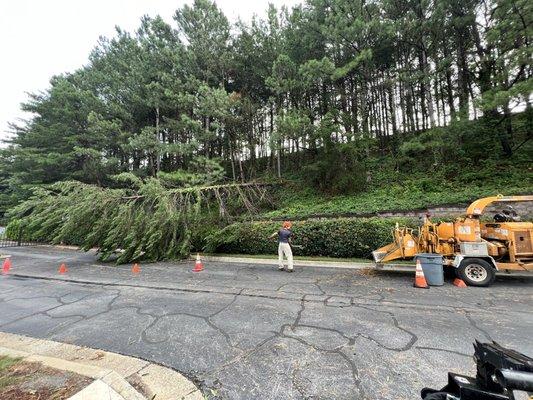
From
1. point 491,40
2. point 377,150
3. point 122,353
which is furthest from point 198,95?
point 122,353

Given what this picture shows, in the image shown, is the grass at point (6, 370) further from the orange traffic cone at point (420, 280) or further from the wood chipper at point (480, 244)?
the wood chipper at point (480, 244)

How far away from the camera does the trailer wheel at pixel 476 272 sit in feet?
21.1

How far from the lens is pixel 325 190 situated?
17156mm

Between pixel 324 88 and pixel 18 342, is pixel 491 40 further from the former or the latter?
pixel 18 342

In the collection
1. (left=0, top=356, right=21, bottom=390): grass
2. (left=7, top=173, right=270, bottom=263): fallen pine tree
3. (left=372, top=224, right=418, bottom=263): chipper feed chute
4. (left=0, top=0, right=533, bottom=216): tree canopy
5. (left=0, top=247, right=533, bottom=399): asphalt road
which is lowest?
(left=0, top=247, right=533, bottom=399): asphalt road

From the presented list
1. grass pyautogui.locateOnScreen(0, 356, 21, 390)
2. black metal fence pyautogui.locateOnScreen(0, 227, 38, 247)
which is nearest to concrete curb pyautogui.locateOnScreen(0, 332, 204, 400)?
grass pyautogui.locateOnScreen(0, 356, 21, 390)

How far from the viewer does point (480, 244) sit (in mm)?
6574

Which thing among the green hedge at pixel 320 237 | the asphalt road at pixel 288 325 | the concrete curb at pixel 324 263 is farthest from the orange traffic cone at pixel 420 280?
the green hedge at pixel 320 237

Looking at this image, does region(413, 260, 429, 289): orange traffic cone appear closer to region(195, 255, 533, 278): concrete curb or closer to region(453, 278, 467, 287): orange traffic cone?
region(453, 278, 467, 287): orange traffic cone

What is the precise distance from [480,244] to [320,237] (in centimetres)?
508

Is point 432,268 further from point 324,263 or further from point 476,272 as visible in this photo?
point 324,263

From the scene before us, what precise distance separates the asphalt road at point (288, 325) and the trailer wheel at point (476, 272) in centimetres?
24

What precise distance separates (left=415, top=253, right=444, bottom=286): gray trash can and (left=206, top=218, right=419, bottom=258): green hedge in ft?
9.24

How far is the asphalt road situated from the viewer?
297 centimetres
